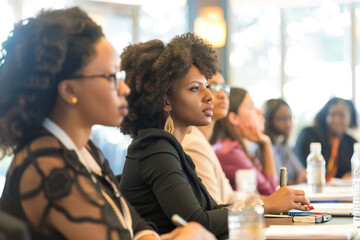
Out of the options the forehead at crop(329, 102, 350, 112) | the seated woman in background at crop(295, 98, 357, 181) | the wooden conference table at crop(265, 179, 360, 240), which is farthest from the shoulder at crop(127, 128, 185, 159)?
the forehead at crop(329, 102, 350, 112)

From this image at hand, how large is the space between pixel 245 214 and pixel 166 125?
78 cm

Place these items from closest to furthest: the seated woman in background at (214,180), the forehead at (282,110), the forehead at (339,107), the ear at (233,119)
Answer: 1. the seated woman in background at (214,180)
2. the ear at (233,119)
3. the forehead at (282,110)
4. the forehead at (339,107)

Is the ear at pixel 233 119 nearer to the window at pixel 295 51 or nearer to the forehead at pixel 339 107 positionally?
the forehead at pixel 339 107

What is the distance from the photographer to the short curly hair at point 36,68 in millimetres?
1385

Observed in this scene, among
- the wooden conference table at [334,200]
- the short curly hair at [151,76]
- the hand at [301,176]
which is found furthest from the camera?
the hand at [301,176]

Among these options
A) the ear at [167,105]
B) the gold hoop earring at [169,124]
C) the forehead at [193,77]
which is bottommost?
the gold hoop earring at [169,124]

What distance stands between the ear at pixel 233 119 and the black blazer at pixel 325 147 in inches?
57.8

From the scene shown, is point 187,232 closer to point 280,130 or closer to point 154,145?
point 154,145

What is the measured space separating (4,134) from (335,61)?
729cm

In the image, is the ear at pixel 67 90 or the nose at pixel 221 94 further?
the nose at pixel 221 94

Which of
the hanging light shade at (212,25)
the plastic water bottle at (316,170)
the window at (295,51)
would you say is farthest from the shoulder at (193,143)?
the window at (295,51)

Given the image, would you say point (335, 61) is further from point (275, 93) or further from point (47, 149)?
point (47, 149)

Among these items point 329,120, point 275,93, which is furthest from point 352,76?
point 329,120

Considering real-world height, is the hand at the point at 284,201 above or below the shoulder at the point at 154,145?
below
